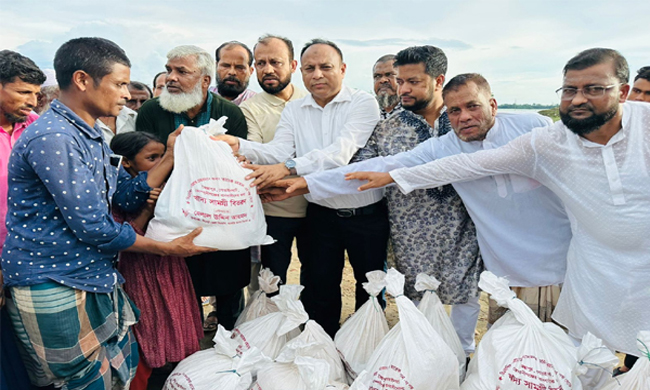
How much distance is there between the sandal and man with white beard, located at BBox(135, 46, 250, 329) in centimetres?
92

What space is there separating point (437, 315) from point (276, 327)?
1.00 metres

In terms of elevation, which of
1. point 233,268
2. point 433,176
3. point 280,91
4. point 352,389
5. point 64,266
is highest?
point 280,91

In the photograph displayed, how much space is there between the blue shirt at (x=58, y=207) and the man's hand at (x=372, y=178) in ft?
4.50

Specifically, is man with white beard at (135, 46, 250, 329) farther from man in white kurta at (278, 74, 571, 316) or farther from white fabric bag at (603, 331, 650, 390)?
white fabric bag at (603, 331, 650, 390)

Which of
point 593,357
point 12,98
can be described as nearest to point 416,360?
point 593,357

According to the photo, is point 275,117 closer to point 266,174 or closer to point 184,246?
point 266,174

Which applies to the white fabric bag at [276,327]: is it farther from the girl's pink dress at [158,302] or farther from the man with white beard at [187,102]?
the man with white beard at [187,102]

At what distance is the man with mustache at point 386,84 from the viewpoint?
15.5ft

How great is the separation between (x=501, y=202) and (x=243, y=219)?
5.13 ft

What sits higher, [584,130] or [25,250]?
[584,130]

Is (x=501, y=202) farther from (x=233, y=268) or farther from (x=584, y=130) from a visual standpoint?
(x=233, y=268)

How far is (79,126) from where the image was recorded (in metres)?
2.10

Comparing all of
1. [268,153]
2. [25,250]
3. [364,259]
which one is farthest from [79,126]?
[364,259]

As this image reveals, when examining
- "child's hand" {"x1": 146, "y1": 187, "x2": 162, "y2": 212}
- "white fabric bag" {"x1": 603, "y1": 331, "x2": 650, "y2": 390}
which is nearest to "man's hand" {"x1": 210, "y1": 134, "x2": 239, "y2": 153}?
"child's hand" {"x1": 146, "y1": 187, "x2": 162, "y2": 212}
